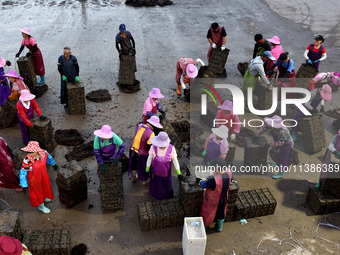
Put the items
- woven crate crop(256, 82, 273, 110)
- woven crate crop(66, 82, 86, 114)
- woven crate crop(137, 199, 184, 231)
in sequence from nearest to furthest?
woven crate crop(137, 199, 184, 231), woven crate crop(66, 82, 86, 114), woven crate crop(256, 82, 273, 110)

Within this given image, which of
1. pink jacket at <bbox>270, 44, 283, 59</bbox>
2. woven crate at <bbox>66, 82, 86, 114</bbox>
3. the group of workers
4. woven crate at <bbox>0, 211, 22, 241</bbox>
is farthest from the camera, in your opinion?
pink jacket at <bbox>270, 44, 283, 59</bbox>

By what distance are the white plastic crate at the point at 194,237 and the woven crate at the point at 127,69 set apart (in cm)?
682

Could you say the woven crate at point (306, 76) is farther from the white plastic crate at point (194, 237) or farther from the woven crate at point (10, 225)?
the woven crate at point (10, 225)

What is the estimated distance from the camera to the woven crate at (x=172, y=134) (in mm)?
8930

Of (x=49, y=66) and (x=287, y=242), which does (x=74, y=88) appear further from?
(x=287, y=242)

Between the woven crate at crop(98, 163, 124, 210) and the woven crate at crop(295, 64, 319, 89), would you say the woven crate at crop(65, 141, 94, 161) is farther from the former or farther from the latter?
the woven crate at crop(295, 64, 319, 89)

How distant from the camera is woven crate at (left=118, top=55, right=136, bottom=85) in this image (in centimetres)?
1190

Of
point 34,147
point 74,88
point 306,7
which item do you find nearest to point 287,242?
point 34,147

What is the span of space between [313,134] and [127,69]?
6445mm

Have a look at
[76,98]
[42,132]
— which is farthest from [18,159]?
[76,98]

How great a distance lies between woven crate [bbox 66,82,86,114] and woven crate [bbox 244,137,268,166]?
16.9 ft

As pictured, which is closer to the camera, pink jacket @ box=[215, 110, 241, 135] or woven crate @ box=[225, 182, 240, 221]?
woven crate @ box=[225, 182, 240, 221]

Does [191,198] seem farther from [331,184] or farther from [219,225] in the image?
[331,184]

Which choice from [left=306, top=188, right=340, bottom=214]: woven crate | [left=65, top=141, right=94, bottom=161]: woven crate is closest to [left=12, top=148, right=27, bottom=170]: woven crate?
[left=65, top=141, right=94, bottom=161]: woven crate
